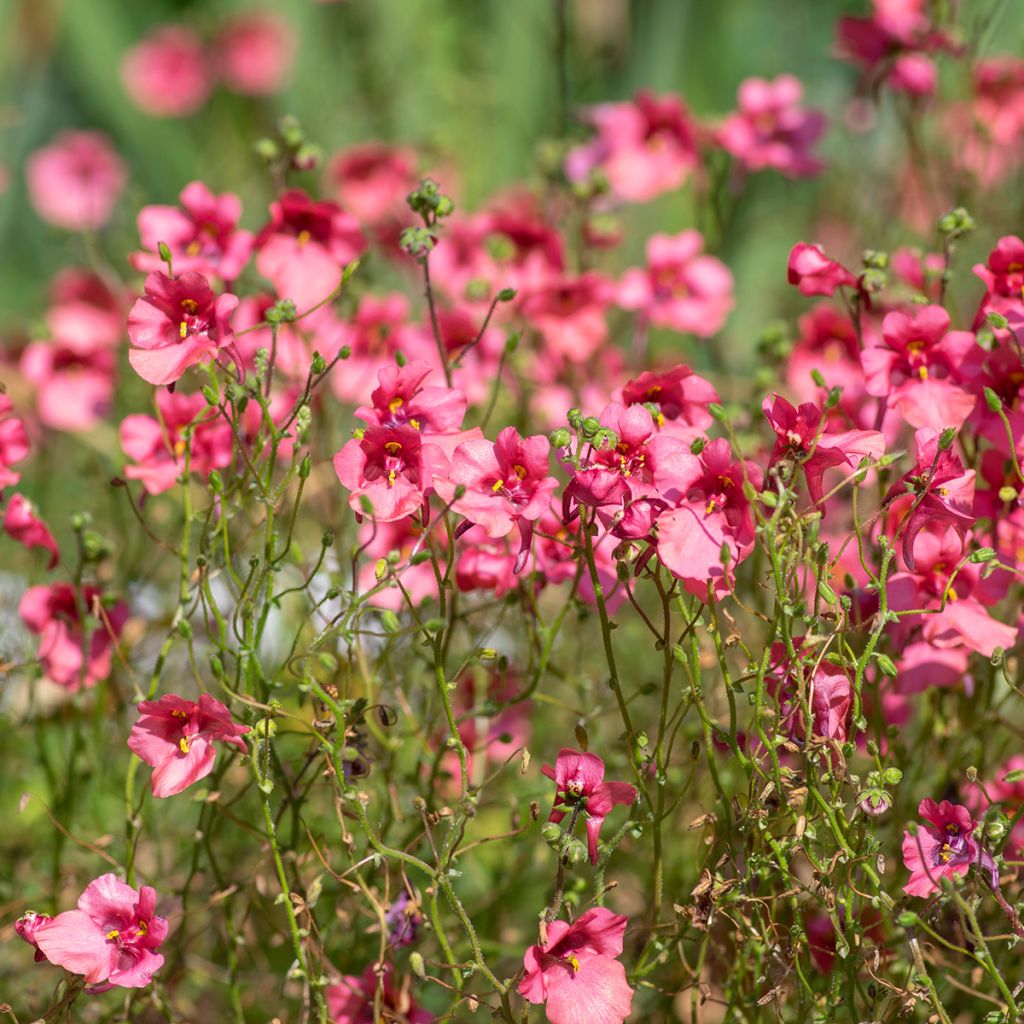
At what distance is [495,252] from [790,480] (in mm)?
665

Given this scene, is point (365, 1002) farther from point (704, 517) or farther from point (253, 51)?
point (253, 51)

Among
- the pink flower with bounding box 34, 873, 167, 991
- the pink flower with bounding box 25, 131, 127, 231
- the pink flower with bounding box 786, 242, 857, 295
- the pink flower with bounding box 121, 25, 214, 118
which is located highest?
the pink flower with bounding box 786, 242, 857, 295

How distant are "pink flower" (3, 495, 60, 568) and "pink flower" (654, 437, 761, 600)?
0.54 m

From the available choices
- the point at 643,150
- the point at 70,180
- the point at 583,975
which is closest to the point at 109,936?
the point at 583,975

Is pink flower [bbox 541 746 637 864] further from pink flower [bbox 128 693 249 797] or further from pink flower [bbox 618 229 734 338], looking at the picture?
pink flower [bbox 618 229 734 338]

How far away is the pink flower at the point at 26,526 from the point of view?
1.11m

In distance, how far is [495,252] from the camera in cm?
146

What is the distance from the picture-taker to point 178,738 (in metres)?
0.94

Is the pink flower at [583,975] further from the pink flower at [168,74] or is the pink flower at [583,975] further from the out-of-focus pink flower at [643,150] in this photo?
the pink flower at [168,74]

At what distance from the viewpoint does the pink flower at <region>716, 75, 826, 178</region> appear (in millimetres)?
1651

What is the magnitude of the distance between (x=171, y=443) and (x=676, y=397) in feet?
1.45

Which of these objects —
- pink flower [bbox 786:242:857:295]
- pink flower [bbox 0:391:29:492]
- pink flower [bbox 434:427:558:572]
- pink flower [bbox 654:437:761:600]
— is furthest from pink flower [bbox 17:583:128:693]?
pink flower [bbox 786:242:857:295]

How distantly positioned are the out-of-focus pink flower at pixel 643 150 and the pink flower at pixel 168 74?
1.92m

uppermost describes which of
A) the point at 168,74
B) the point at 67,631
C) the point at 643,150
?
the point at 643,150
